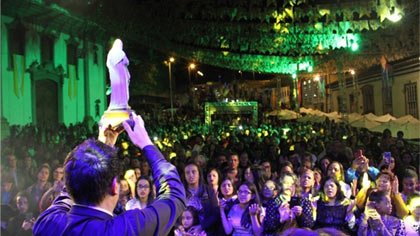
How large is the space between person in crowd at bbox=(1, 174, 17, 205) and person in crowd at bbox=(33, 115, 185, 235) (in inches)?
217

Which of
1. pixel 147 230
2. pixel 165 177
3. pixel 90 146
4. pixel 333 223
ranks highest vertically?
pixel 90 146

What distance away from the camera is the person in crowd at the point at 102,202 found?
69.9 inches

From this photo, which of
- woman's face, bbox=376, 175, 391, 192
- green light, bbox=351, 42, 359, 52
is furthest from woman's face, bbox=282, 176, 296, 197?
green light, bbox=351, 42, 359, 52

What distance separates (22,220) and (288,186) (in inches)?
129

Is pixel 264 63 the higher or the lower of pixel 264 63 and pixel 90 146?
the higher

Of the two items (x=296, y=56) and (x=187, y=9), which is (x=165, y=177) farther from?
(x=296, y=56)

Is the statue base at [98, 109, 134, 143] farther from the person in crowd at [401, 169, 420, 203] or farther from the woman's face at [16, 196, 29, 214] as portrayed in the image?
the person in crowd at [401, 169, 420, 203]

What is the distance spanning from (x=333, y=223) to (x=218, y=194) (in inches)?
60.6

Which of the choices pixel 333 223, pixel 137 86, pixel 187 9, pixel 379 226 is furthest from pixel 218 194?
pixel 137 86

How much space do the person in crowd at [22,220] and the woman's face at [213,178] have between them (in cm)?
221

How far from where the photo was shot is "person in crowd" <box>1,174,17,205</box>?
7052 millimetres

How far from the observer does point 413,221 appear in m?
5.16

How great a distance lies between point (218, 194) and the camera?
603 centimetres

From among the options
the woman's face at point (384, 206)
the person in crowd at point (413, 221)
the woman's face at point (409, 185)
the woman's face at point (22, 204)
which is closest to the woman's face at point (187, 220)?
the woman's face at point (384, 206)
